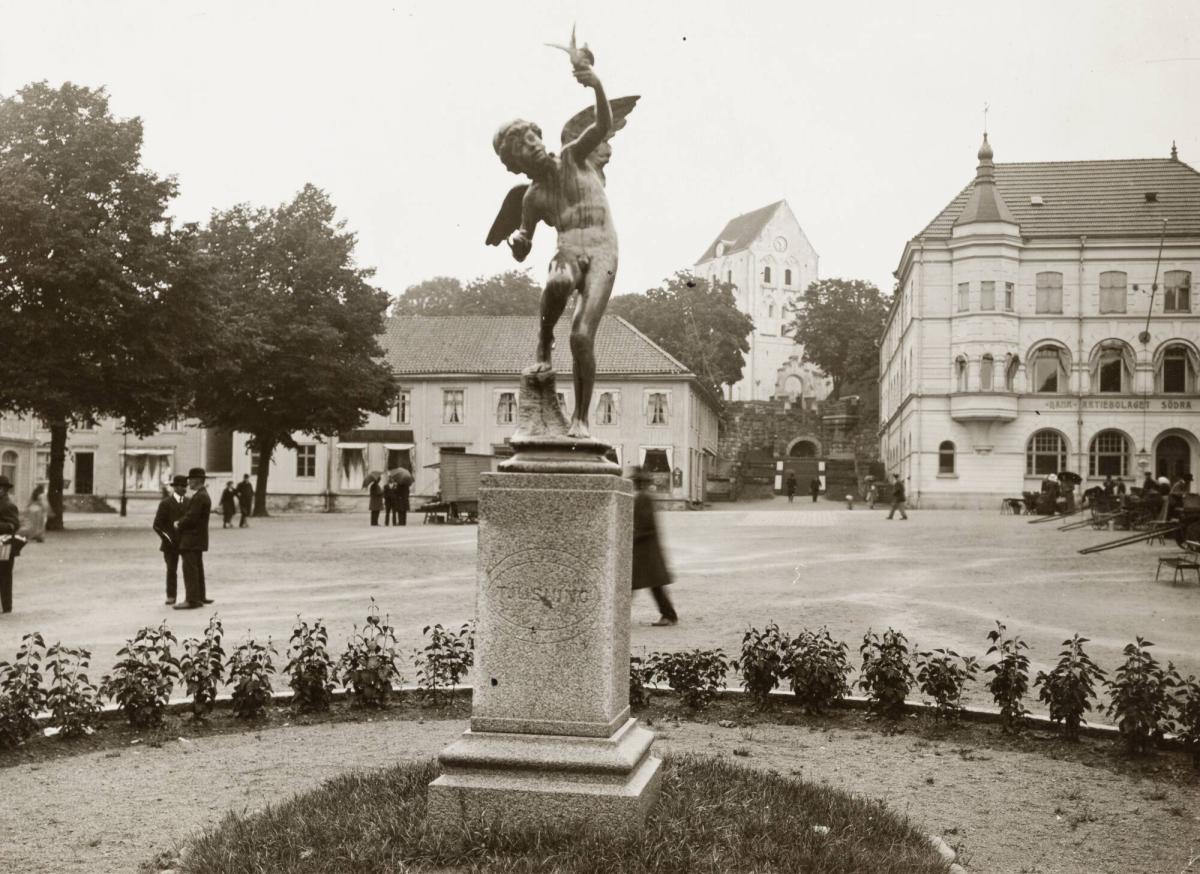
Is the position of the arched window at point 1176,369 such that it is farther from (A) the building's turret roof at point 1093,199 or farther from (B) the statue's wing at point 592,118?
(B) the statue's wing at point 592,118

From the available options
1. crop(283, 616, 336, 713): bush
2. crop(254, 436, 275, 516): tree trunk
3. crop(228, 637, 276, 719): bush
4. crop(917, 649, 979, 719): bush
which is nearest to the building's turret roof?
crop(254, 436, 275, 516): tree trunk

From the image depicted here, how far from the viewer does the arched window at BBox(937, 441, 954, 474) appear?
168 feet

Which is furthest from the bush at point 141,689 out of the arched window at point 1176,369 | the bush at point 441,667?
the arched window at point 1176,369

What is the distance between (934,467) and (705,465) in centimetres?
1723

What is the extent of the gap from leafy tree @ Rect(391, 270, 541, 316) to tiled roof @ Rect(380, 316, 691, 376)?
9.82 meters

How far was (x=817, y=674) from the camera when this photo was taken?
27.0ft

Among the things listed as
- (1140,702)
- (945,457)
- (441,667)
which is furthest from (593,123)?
(945,457)

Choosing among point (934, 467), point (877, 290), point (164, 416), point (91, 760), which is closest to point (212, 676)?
point (91, 760)

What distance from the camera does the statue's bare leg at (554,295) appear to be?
5.91 metres

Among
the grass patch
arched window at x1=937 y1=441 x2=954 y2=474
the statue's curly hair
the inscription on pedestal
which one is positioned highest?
the statue's curly hair

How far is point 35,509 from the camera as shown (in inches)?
926

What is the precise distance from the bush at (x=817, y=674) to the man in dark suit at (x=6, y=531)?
10595 mm

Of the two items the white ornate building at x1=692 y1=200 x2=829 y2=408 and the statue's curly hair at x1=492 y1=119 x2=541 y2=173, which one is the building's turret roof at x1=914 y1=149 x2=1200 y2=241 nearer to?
the statue's curly hair at x1=492 y1=119 x2=541 y2=173

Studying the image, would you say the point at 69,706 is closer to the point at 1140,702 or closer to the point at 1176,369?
the point at 1140,702
